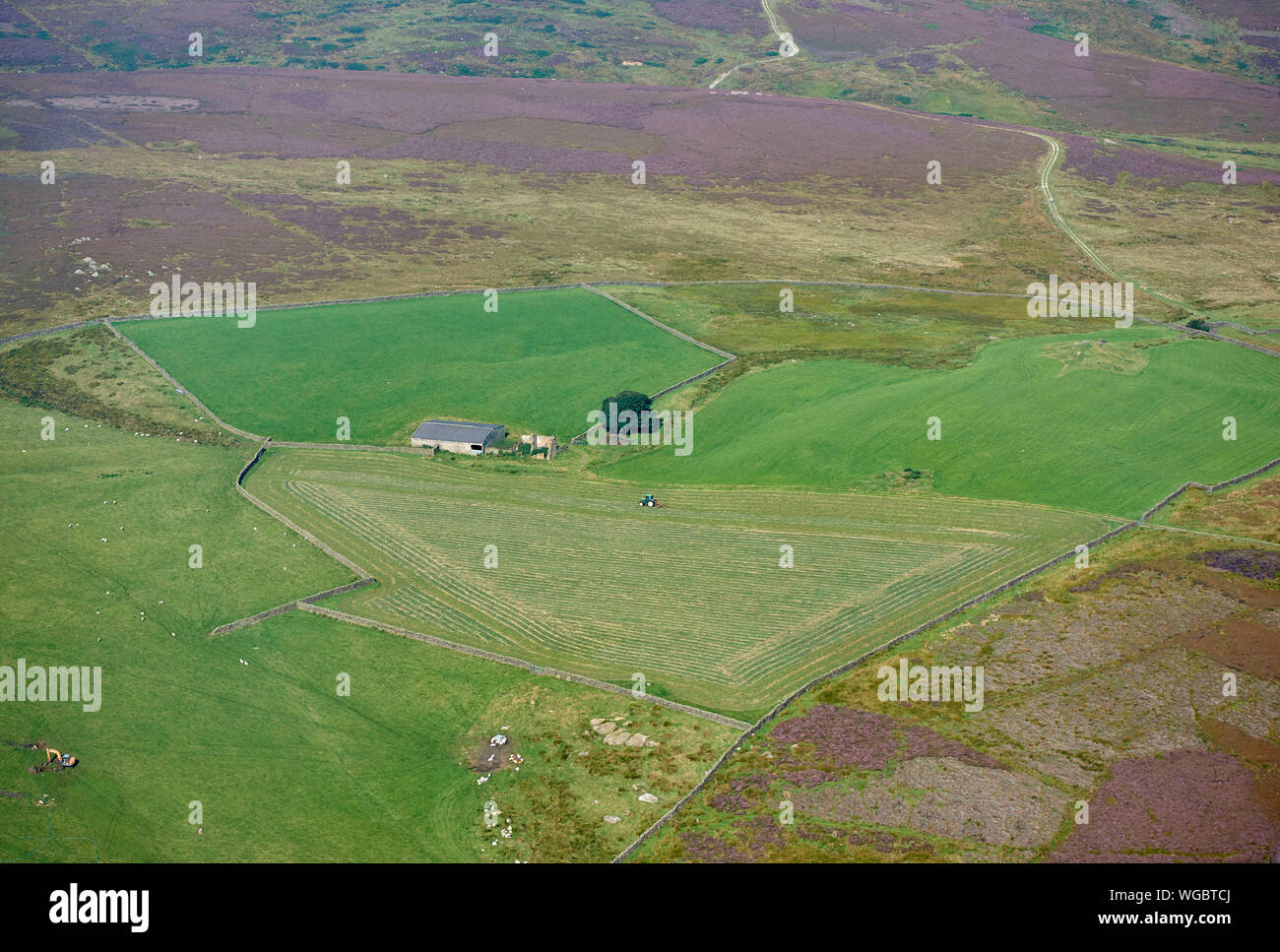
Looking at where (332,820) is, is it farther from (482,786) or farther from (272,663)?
(272,663)

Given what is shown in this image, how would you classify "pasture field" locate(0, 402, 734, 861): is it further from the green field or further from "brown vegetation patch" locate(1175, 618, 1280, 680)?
"brown vegetation patch" locate(1175, 618, 1280, 680)

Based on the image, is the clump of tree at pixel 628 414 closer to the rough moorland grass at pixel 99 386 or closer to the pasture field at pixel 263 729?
the pasture field at pixel 263 729

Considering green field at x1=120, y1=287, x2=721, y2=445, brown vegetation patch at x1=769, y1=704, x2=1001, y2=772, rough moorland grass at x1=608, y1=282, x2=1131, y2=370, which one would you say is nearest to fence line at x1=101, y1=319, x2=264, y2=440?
green field at x1=120, y1=287, x2=721, y2=445

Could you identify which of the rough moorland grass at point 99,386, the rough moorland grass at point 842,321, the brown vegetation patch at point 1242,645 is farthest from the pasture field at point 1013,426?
the rough moorland grass at point 99,386

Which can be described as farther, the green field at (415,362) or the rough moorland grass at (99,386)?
the green field at (415,362)

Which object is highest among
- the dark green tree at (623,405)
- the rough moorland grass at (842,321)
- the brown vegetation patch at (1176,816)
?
the rough moorland grass at (842,321)

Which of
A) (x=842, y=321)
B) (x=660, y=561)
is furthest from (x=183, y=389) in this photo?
(x=842, y=321)

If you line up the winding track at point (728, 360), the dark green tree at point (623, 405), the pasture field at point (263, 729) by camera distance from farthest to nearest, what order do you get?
the dark green tree at point (623, 405), the winding track at point (728, 360), the pasture field at point (263, 729)
